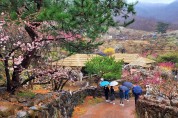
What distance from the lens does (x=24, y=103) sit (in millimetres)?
11953

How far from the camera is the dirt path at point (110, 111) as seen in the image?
1928cm

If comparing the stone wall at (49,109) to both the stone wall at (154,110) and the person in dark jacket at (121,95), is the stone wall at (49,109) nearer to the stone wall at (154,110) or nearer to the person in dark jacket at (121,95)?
the stone wall at (154,110)

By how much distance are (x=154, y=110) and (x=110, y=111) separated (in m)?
8.12

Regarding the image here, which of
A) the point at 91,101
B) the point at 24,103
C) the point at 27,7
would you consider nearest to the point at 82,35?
the point at 27,7

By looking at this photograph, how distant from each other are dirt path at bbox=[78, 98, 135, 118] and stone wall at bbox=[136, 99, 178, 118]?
540cm

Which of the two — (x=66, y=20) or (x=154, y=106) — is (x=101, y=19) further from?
(x=154, y=106)

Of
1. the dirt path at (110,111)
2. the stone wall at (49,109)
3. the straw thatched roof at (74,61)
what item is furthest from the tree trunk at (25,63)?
the straw thatched roof at (74,61)

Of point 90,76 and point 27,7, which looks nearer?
point 27,7

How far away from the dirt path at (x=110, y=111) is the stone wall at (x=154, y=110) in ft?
17.7

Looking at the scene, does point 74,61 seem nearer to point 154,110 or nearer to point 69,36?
point 69,36

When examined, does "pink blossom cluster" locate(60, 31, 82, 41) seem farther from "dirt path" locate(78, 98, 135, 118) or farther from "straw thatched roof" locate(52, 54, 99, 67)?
"straw thatched roof" locate(52, 54, 99, 67)

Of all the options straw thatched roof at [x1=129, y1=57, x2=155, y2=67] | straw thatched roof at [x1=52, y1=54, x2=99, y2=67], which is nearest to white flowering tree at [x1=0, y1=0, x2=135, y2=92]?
straw thatched roof at [x1=52, y1=54, x2=99, y2=67]

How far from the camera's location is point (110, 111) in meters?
20.4

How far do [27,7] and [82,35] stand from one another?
2.32 m
